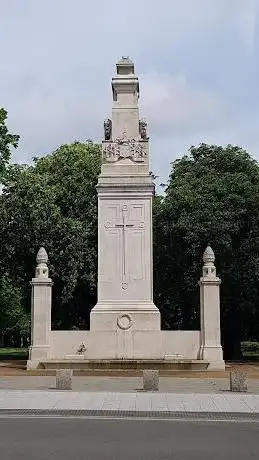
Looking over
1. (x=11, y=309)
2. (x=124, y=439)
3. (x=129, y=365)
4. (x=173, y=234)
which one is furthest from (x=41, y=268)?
(x=11, y=309)

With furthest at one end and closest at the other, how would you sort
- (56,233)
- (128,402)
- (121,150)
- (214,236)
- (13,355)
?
1. (13,355)
2. (56,233)
3. (214,236)
4. (121,150)
5. (128,402)

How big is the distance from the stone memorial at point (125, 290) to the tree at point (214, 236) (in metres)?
8.35

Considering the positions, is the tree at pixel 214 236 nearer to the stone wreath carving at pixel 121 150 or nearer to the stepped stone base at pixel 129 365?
the stone wreath carving at pixel 121 150

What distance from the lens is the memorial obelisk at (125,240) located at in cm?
2870

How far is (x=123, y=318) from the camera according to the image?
2886cm

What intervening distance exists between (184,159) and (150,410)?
105ft

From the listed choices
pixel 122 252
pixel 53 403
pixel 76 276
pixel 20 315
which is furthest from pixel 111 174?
pixel 20 315

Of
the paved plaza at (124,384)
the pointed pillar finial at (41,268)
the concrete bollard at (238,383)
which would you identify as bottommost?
the paved plaza at (124,384)

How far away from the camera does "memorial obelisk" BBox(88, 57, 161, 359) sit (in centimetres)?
2870

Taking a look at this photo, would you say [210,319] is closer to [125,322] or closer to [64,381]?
[125,322]

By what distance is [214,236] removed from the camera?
38250 millimetres

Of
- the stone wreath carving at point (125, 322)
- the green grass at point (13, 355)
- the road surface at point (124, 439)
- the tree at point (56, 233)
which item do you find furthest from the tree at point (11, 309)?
the road surface at point (124, 439)

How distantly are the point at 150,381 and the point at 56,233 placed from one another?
2136cm

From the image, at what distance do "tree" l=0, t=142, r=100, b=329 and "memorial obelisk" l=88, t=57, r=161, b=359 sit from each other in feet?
34.0
